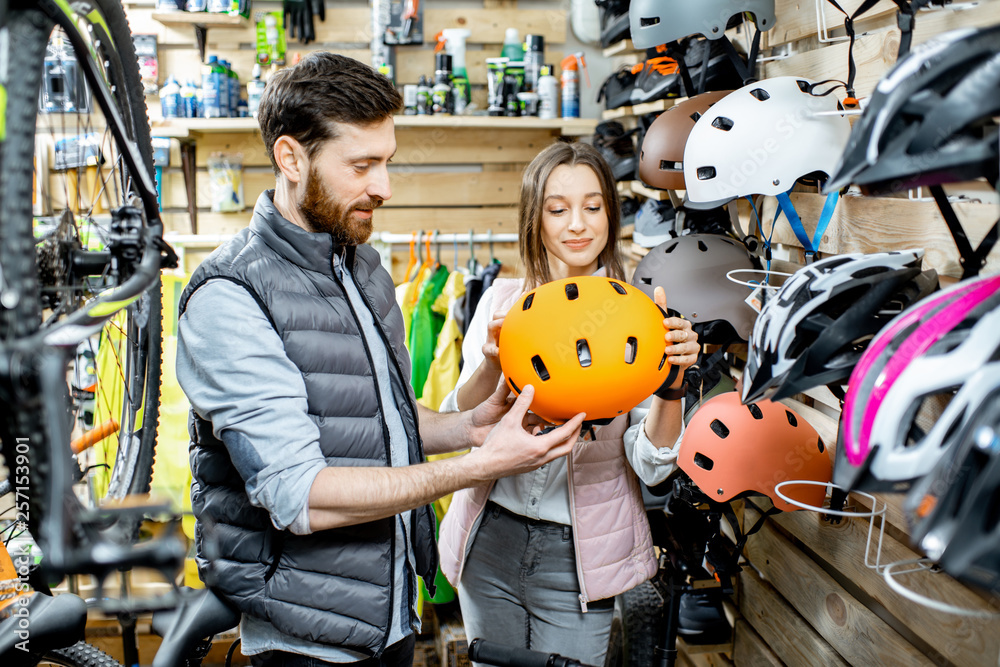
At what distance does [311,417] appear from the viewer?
4.83 ft

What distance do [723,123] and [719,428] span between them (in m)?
0.72

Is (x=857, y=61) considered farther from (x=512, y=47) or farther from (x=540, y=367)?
(x=512, y=47)

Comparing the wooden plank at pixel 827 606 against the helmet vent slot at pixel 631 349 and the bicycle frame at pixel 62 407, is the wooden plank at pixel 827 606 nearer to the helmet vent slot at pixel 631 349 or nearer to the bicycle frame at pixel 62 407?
the helmet vent slot at pixel 631 349

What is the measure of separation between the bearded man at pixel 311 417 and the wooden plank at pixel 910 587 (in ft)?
2.41

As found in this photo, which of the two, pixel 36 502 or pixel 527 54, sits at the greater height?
pixel 527 54

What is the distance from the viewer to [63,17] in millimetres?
893

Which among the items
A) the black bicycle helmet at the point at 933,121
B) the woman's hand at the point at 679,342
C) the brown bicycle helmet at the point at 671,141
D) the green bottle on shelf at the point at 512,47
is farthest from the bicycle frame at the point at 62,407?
the green bottle on shelf at the point at 512,47

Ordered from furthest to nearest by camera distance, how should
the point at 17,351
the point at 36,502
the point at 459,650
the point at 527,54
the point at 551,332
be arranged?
the point at 527,54 → the point at 459,650 → the point at 551,332 → the point at 36,502 → the point at 17,351

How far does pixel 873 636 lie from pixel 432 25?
10.9 feet

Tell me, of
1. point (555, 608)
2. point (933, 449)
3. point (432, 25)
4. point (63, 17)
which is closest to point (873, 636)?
point (555, 608)

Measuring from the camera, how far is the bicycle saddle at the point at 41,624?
115 cm

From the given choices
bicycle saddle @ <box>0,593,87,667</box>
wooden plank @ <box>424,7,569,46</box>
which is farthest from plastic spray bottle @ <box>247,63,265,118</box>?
bicycle saddle @ <box>0,593,87,667</box>

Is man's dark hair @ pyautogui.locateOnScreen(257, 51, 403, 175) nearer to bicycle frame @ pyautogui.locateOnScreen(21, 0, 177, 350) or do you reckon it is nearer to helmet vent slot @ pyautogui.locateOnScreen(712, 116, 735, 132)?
bicycle frame @ pyautogui.locateOnScreen(21, 0, 177, 350)

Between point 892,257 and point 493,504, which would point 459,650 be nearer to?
point 493,504
